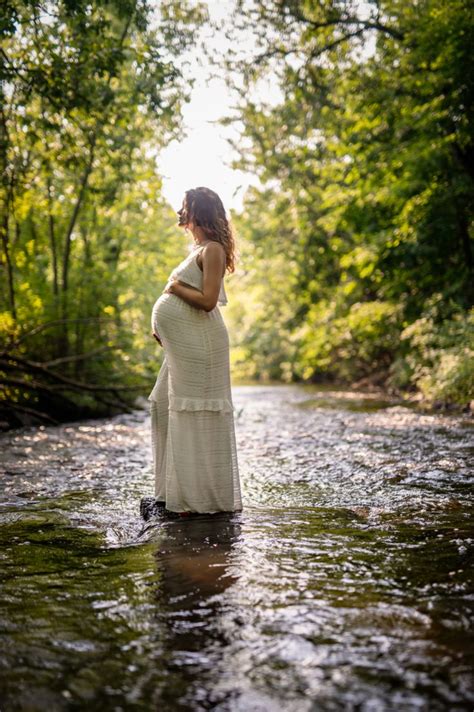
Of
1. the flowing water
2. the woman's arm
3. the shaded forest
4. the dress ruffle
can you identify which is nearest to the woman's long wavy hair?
the woman's arm

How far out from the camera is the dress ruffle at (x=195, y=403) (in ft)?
16.4

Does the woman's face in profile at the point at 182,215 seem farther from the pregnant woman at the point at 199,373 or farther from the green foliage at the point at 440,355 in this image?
the green foliage at the point at 440,355

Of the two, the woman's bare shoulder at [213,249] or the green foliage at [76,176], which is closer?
the woman's bare shoulder at [213,249]

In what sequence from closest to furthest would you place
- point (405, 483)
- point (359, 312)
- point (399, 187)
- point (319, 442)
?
point (405, 483) → point (319, 442) → point (399, 187) → point (359, 312)

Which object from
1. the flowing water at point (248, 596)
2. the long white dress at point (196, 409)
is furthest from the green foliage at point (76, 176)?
the flowing water at point (248, 596)

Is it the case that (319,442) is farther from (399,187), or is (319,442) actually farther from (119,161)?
(399,187)

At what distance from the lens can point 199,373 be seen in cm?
507

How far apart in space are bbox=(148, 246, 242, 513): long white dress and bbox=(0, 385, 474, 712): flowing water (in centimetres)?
21

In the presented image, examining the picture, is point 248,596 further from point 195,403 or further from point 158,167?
point 158,167

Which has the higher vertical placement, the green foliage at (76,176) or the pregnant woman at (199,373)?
the green foliage at (76,176)

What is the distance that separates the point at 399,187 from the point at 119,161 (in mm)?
6977

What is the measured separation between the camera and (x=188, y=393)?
5.04 meters

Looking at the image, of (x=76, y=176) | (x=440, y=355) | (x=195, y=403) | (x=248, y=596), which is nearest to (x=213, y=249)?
(x=195, y=403)

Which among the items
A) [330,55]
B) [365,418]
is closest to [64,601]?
[365,418]
